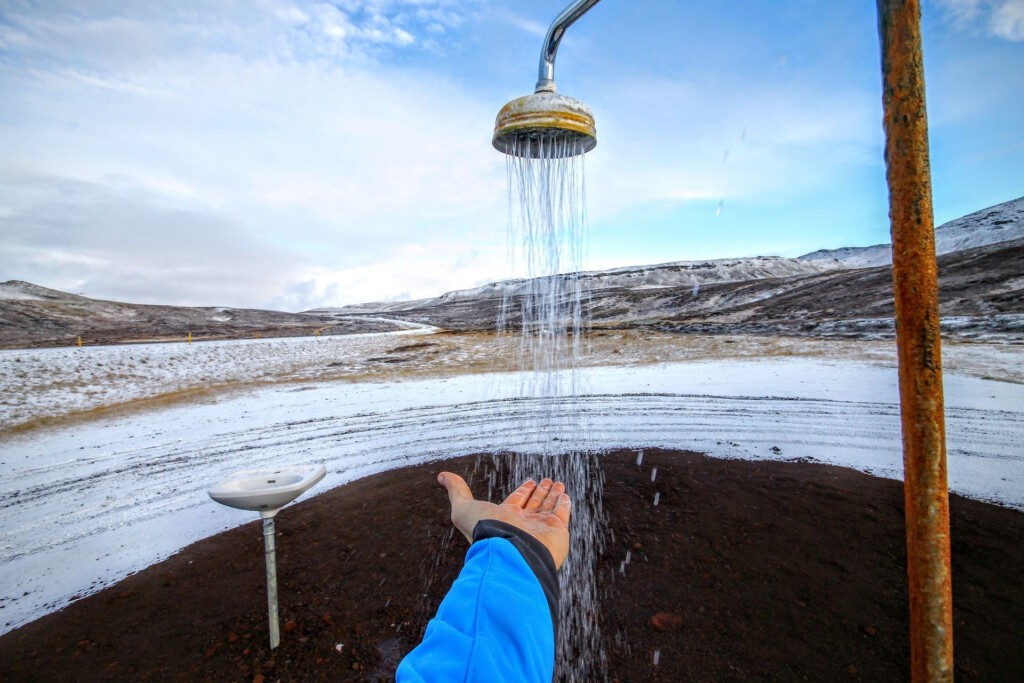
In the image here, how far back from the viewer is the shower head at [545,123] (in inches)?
109

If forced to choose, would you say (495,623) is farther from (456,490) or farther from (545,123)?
(545,123)

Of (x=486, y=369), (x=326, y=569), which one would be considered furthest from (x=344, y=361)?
(x=326, y=569)

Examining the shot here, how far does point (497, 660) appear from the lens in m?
1.04

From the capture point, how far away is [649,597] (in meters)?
3.39

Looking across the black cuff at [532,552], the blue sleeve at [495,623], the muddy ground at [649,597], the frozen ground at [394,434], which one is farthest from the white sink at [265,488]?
the frozen ground at [394,434]

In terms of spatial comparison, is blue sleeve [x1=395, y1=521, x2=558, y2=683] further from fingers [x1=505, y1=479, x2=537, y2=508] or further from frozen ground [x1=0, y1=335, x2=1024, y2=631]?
frozen ground [x1=0, y1=335, x2=1024, y2=631]

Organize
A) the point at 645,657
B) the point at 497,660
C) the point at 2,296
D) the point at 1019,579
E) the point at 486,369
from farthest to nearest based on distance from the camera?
the point at 2,296 → the point at 486,369 → the point at 1019,579 → the point at 645,657 → the point at 497,660

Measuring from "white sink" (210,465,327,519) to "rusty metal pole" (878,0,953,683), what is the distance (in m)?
2.86

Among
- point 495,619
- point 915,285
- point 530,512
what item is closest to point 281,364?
point 530,512

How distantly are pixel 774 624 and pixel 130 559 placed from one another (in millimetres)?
5426

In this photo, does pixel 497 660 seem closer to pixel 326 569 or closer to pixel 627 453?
pixel 326 569

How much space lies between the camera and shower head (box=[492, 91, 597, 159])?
2771 mm

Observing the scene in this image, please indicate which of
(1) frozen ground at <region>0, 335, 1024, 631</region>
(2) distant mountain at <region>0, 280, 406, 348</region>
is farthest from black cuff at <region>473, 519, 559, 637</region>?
(2) distant mountain at <region>0, 280, 406, 348</region>

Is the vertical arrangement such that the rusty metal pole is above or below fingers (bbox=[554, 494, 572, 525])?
above
